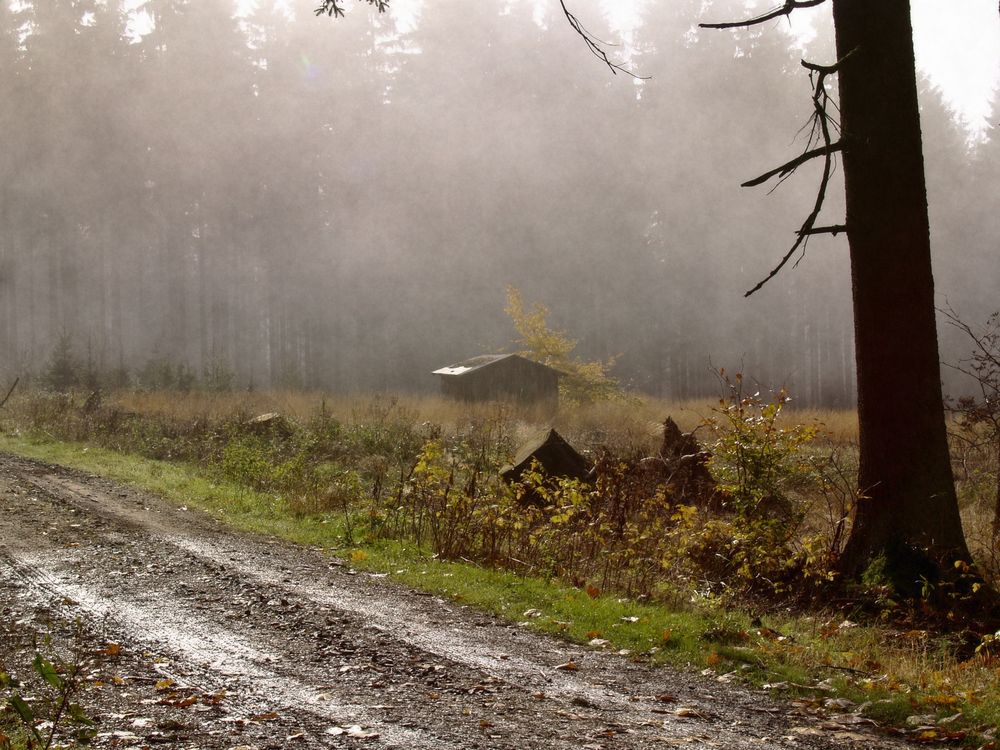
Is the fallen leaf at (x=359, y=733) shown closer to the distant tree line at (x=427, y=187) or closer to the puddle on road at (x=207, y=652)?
the puddle on road at (x=207, y=652)

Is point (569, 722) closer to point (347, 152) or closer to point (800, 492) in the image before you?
point (800, 492)

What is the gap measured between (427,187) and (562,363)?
1918cm

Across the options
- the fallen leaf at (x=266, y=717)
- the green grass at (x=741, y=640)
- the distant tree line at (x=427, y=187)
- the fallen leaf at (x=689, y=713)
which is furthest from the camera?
the distant tree line at (x=427, y=187)

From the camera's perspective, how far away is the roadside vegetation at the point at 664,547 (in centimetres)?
581

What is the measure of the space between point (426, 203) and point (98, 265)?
18.2 metres

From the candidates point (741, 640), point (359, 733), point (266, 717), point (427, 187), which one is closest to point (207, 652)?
point (266, 717)

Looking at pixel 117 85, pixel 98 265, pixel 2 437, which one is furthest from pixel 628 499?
pixel 98 265

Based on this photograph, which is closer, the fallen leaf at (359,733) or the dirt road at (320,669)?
the fallen leaf at (359,733)

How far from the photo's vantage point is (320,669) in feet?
17.9

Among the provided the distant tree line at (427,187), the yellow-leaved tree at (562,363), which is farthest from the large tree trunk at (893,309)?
the distant tree line at (427,187)

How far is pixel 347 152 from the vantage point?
43688 millimetres

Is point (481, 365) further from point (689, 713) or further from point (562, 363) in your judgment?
point (689, 713)

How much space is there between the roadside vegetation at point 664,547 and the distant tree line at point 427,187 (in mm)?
28012

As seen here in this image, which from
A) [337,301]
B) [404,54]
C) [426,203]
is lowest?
[337,301]
